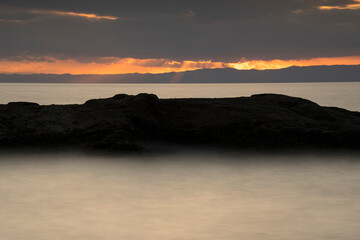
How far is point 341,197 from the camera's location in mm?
10805

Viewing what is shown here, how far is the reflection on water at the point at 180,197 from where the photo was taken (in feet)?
27.4

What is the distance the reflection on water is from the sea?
2 cm

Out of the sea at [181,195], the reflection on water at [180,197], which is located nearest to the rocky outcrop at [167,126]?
the sea at [181,195]

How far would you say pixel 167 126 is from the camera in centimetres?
1633

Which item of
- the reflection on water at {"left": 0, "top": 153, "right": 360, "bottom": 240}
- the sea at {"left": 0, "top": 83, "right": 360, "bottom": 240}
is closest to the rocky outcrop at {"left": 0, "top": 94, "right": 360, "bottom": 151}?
the sea at {"left": 0, "top": 83, "right": 360, "bottom": 240}

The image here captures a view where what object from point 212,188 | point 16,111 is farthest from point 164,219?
point 16,111

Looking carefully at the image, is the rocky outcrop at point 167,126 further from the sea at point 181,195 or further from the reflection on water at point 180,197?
the reflection on water at point 180,197

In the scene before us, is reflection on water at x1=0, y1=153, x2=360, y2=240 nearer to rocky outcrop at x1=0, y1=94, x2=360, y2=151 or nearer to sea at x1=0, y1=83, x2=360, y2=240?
sea at x1=0, y1=83, x2=360, y2=240

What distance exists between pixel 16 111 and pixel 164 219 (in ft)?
30.9

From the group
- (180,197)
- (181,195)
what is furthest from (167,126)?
(180,197)

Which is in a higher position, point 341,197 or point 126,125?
point 126,125

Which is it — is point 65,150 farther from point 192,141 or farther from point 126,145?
point 192,141

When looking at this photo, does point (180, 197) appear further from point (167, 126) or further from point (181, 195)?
point (167, 126)

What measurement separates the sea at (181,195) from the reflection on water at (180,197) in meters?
0.02
